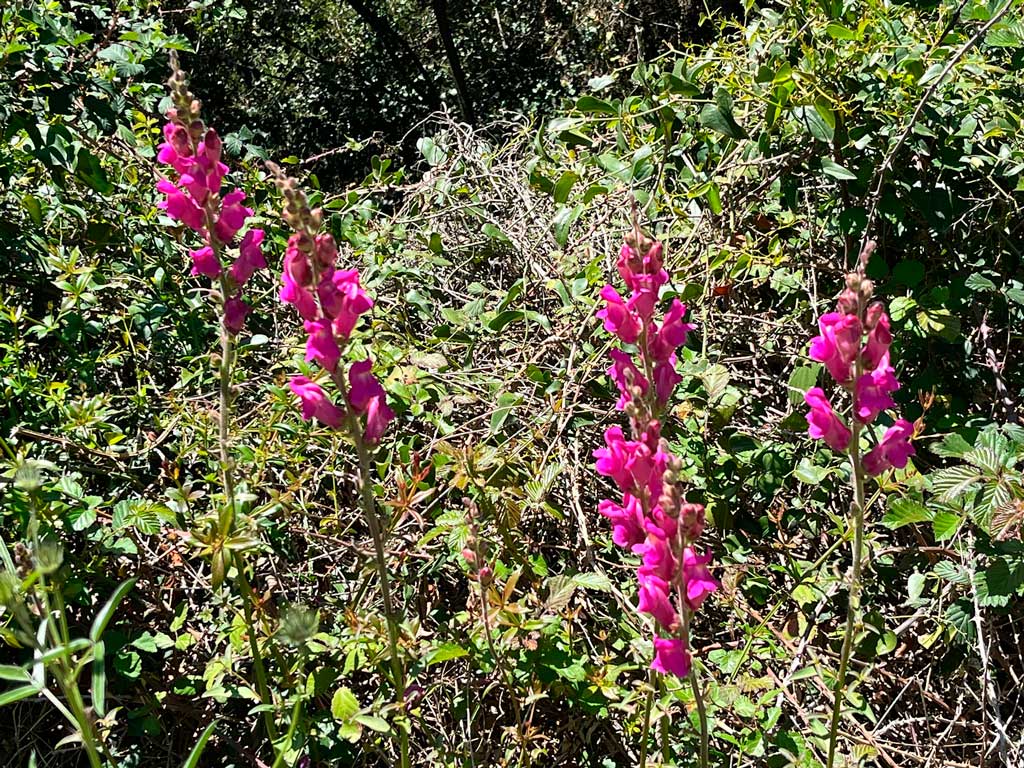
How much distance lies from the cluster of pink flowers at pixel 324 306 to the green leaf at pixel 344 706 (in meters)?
0.50

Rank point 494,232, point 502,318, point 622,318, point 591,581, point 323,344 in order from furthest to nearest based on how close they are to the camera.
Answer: point 494,232 → point 502,318 → point 591,581 → point 622,318 → point 323,344

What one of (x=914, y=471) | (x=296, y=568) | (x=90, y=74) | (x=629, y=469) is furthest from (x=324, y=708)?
(x=90, y=74)

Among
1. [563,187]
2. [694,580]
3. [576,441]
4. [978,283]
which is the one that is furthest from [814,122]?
[694,580]

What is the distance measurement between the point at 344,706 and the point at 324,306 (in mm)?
688

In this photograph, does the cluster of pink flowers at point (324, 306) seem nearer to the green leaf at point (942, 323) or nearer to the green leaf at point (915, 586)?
the green leaf at point (915, 586)

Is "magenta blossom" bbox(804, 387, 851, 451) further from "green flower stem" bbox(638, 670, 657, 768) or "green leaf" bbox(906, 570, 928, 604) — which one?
"green leaf" bbox(906, 570, 928, 604)

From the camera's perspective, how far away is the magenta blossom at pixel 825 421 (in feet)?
4.00

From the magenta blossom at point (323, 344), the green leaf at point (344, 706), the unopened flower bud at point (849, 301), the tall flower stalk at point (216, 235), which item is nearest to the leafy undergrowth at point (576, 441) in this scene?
the green leaf at point (344, 706)

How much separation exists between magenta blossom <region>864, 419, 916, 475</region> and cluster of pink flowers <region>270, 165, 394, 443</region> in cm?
66

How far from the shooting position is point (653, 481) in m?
1.17

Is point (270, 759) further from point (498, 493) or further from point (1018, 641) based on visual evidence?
point (1018, 641)

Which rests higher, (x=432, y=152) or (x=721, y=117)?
(x=432, y=152)

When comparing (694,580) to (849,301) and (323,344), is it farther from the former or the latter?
(323,344)

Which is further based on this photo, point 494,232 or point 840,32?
point 494,232
